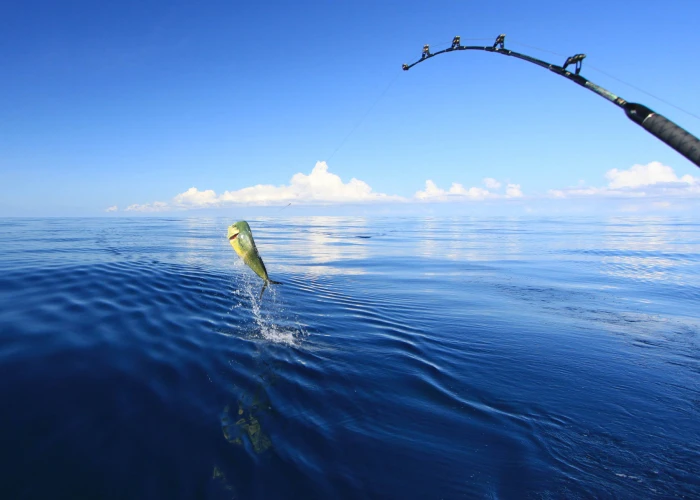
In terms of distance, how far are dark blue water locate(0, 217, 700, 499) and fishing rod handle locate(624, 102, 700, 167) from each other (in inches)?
156

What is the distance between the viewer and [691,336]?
32.5ft

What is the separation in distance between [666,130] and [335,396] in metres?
5.82

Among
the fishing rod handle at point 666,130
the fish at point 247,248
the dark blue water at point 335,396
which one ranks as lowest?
the dark blue water at point 335,396

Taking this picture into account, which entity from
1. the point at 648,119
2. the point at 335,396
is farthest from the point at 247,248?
the point at 648,119

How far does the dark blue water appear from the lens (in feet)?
13.5

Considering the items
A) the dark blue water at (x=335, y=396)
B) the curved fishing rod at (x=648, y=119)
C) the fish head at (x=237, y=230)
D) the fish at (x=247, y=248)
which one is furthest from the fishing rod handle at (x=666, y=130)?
the fish head at (x=237, y=230)

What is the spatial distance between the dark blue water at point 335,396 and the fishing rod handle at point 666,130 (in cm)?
396

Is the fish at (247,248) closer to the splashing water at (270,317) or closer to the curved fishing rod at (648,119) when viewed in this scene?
the splashing water at (270,317)

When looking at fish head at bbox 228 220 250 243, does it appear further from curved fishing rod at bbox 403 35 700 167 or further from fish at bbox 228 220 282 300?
curved fishing rod at bbox 403 35 700 167

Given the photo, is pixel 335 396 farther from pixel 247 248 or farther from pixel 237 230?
pixel 237 230

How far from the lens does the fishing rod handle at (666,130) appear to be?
3.80m

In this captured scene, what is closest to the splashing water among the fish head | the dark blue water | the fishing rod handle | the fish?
the dark blue water

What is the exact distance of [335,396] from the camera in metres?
5.82

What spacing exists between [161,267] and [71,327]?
8859mm
